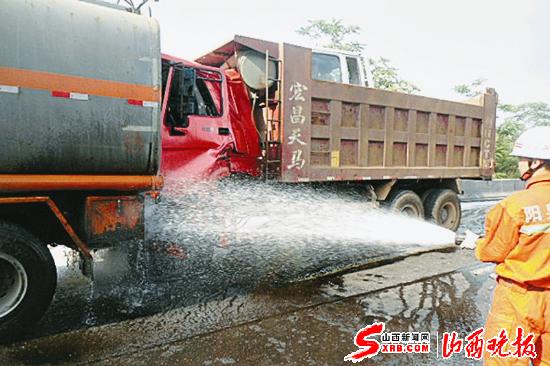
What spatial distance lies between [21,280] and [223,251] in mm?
3105

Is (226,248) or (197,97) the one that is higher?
(197,97)

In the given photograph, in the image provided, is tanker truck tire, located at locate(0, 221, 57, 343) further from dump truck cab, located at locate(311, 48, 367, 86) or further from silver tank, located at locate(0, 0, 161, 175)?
dump truck cab, located at locate(311, 48, 367, 86)

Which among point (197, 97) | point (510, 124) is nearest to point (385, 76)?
point (510, 124)

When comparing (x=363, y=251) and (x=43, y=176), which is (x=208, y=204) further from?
(x=363, y=251)

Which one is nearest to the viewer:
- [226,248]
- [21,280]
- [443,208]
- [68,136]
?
[21,280]

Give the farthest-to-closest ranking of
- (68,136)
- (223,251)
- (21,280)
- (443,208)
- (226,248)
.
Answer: (443,208), (223,251), (226,248), (68,136), (21,280)

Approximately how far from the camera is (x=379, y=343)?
339 centimetres

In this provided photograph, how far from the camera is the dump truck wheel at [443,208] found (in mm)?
7668

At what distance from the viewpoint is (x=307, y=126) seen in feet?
18.6

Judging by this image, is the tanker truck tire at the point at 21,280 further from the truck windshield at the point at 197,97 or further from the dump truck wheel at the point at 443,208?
the dump truck wheel at the point at 443,208

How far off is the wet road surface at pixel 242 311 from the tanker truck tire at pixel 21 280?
186 mm

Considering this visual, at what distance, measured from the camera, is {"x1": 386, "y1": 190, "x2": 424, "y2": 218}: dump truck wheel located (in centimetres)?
700

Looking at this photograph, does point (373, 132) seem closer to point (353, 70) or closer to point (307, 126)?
point (353, 70)

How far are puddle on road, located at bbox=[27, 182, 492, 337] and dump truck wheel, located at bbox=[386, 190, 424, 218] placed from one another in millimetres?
213
